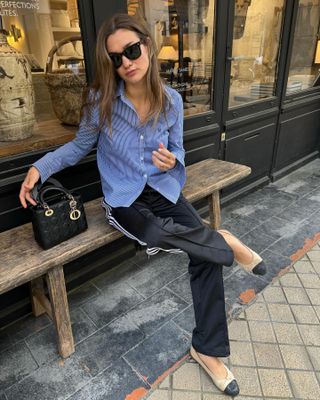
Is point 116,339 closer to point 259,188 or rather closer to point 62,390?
point 62,390

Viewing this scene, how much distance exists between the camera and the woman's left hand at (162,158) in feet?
5.41

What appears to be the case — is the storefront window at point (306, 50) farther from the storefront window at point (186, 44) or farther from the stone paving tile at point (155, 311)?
the stone paving tile at point (155, 311)

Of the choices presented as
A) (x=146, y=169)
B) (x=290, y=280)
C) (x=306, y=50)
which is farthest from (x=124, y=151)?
(x=306, y=50)

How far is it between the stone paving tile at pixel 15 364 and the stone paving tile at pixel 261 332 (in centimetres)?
120

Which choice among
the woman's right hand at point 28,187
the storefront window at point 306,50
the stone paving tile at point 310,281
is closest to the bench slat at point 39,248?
the woman's right hand at point 28,187

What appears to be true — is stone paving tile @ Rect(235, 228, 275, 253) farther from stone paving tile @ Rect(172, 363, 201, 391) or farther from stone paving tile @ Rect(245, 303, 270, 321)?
stone paving tile @ Rect(172, 363, 201, 391)

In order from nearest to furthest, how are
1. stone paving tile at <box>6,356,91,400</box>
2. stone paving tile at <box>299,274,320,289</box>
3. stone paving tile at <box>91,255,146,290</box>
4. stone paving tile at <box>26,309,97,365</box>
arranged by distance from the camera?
stone paving tile at <box>6,356,91,400</box> → stone paving tile at <box>26,309,97,365</box> → stone paving tile at <box>299,274,320,289</box> → stone paving tile at <box>91,255,146,290</box>

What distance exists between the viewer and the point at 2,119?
1.83 m

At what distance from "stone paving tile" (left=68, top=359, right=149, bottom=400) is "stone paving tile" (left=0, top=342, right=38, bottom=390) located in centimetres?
32

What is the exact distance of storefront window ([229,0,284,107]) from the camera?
307 centimetres

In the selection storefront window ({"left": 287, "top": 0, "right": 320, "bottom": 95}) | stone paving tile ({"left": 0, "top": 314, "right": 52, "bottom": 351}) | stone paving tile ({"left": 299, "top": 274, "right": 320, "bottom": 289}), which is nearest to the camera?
stone paving tile ({"left": 0, "top": 314, "right": 52, "bottom": 351})

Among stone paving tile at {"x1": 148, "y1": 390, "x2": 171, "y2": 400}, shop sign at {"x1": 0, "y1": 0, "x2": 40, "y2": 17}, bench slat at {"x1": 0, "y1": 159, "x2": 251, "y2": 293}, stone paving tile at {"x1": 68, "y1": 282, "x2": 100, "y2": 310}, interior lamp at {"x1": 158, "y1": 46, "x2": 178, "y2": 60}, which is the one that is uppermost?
shop sign at {"x1": 0, "y1": 0, "x2": 40, "y2": 17}

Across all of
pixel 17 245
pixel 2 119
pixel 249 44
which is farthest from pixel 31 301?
pixel 249 44

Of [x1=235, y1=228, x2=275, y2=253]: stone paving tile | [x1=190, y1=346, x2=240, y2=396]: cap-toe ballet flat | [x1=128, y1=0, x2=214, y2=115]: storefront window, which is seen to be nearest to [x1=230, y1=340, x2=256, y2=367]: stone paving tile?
[x1=190, y1=346, x2=240, y2=396]: cap-toe ballet flat
